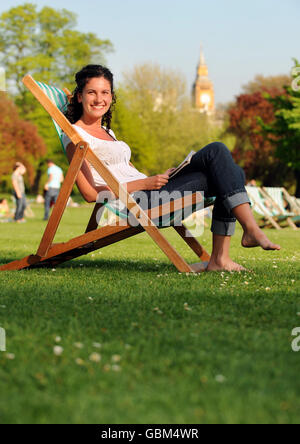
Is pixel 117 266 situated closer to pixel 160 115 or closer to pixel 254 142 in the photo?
pixel 160 115

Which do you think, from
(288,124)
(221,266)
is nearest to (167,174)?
(221,266)

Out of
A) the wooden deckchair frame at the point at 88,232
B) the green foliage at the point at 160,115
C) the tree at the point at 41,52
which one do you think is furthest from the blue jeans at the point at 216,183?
the tree at the point at 41,52

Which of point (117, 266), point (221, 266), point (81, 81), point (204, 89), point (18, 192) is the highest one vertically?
point (204, 89)

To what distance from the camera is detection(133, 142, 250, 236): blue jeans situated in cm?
437

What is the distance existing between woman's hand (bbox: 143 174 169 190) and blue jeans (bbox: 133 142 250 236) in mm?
89

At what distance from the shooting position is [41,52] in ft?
146

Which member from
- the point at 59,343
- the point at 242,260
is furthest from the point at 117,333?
the point at 242,260

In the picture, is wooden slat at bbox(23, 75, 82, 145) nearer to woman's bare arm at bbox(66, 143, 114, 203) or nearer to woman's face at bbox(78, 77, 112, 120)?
woman's bare arm at bbox(66, 143, 114, 203)

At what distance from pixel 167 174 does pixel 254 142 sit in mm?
41658

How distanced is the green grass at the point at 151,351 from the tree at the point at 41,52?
39652 millimetres

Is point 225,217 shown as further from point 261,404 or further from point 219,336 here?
point 261,404

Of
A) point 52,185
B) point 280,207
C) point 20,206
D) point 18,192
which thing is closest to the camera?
point 280,207

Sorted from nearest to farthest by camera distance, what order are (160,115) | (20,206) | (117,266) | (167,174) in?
1. (167,174)
2. (117,266)
3. (20,206)
4. (160,115)
